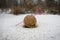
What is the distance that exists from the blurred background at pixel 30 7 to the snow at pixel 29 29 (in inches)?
3.1

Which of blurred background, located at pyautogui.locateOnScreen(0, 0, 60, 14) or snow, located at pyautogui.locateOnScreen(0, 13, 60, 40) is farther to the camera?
blurred background, located at pyautogui.locateOnScreen(0, 0, 60, 14)

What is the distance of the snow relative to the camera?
5.61 feet

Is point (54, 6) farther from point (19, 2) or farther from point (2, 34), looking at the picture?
point (2, 34)

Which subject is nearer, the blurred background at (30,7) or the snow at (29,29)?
the snow at (29,29)

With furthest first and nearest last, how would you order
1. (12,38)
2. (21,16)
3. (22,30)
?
(21,16) < (22,30) < (12,38)

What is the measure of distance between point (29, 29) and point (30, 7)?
0.41 meters

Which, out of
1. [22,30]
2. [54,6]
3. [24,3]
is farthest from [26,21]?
[54,6]

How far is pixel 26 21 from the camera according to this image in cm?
208

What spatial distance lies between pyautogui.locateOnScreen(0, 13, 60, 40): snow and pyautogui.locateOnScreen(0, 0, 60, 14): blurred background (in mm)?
78

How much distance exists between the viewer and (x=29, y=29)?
2031 millimetres

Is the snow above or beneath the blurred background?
beneath

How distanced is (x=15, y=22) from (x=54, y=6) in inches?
24.7

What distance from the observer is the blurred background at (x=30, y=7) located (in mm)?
2285

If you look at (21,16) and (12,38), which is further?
(21,16)
